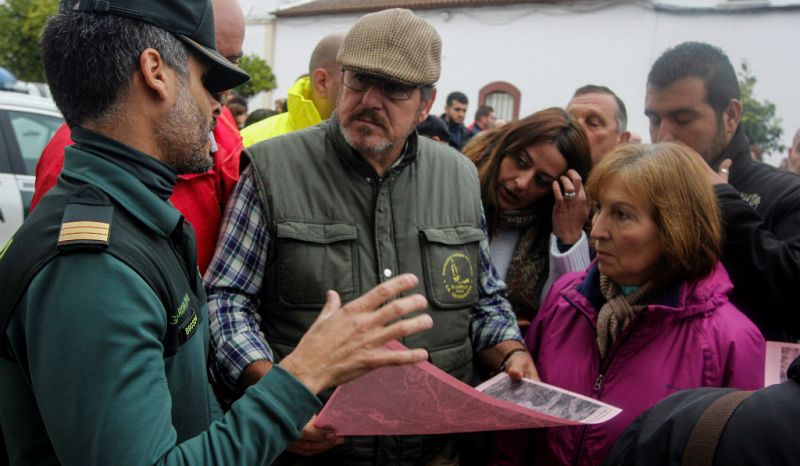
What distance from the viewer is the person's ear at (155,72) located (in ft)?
4.22

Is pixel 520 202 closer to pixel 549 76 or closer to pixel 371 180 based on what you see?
pixel 371 180

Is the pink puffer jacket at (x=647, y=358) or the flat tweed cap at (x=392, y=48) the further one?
the flat tweed cap at (x=392, y=48)

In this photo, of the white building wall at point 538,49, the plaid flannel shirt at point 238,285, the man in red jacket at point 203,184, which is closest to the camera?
the plaid flannel shirt at point 238,285

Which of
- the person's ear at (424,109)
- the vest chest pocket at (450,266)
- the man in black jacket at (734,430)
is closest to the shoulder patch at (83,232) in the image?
the man in black jacket at (734,430)

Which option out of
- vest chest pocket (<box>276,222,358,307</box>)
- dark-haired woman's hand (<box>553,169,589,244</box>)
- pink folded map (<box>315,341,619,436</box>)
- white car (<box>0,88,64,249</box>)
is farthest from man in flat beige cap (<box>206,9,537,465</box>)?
white car (<box>0,88,64,249</box>)

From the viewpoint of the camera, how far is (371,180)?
2139 millimetres

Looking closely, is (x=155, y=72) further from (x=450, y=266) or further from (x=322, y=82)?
(x=322, y=82)

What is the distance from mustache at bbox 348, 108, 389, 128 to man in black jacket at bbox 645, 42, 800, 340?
106cm

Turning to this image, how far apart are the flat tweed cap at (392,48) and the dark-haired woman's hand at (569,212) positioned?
0.77m

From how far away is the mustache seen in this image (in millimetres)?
2135

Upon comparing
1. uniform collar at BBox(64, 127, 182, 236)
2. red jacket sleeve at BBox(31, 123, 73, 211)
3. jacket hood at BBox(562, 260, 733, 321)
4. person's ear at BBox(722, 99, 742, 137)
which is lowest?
jacket hood at BBox(562, 260, 733, 321)

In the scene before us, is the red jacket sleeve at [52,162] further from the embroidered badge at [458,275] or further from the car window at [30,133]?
the car window at [30,133]

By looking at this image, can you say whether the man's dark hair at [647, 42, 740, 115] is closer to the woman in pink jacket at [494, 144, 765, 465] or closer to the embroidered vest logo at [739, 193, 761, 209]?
the embroidered vest logo at [739, 193, 761, 209]

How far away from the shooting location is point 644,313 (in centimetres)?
198
